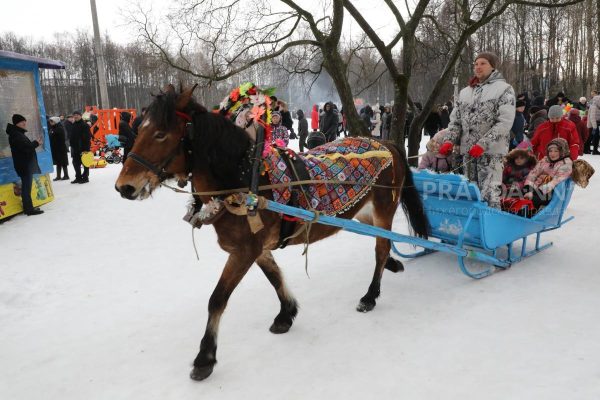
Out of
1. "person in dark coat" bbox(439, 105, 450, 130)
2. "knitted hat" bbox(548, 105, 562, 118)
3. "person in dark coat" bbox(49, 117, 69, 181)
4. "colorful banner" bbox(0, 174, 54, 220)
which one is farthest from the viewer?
"person in dark coat" bbox(439, 105, 450, 130)

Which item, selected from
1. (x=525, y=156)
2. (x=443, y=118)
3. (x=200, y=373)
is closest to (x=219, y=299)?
(x=200, y=373)

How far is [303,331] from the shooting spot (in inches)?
130

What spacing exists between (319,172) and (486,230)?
5.55ft

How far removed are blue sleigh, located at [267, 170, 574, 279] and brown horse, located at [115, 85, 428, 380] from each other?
3.46ft

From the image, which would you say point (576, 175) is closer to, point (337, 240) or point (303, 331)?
point (337, 240)

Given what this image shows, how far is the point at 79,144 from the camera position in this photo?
10711 millimetres

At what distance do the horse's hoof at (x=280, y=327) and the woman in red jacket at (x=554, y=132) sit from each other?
17.3ft

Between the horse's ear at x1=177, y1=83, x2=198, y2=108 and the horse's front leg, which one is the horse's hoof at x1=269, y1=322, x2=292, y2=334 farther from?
the horse's ear at x1=177, y1=83, x2=198, y2=108

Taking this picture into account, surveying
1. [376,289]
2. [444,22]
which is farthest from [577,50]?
[376,289]

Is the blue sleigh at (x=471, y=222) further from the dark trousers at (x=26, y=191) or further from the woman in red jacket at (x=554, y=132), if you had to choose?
the dark trousers at (x=26, y=191)

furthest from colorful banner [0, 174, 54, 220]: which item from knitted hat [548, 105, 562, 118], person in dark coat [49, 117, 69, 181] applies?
knitted hat [548, 105, 562, 118]

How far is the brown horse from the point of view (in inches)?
94.3

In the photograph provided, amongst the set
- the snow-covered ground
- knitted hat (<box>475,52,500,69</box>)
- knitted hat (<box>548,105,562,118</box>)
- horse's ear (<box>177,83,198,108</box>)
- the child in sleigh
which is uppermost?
knitted hat (<box>475,52,500,69</box>)

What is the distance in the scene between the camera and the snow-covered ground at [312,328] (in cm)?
262
